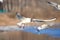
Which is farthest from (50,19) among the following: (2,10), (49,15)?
(2,10)

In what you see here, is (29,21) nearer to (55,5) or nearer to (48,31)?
(48,31)

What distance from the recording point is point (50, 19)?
1262 millimetres

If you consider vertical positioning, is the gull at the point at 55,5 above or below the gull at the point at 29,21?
above

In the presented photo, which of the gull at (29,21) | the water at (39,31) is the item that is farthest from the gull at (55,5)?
the water at (39,31)

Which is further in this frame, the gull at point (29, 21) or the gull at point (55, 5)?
the gull at point (55, 5)

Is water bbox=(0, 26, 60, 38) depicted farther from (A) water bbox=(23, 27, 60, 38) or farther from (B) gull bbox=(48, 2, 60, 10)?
(B) gull bbox=(48, 2, 60, 10)

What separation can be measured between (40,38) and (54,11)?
16.3 inches

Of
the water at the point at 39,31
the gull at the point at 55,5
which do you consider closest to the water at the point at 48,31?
the water at the point at 39,31

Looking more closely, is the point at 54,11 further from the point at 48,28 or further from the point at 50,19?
the point at 48,28

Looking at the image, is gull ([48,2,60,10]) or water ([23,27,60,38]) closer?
water ([23,27,60,38])

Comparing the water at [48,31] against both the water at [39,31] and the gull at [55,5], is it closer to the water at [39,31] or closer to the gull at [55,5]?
the water at [39,31]

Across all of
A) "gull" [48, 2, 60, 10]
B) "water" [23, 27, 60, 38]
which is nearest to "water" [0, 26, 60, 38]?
"water" [23, 27, 60, 38]

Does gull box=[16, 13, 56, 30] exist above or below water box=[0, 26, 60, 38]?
above

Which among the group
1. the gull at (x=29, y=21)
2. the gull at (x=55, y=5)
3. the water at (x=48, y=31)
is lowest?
the water at (x=48, y=31)
